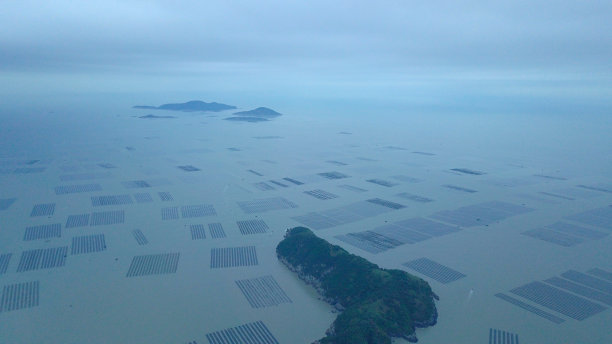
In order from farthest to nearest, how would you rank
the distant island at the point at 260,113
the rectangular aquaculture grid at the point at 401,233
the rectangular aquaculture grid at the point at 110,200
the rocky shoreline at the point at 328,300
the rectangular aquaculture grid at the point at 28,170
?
the distant island at the point at 260,113 → the rectangular aquaculture grid at the point at 28,170 → the rectangular aquaculture grid at the point at 110,200 → the rectangular aquaculture grid at the point at 401,233 → the rocky shoreline at the point at 328,300

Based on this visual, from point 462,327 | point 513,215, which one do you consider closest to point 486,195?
point 513,215

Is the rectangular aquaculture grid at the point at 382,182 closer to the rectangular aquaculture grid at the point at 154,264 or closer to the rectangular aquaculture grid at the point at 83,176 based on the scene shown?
the rectangular aquaculture grid at the point at 154,264

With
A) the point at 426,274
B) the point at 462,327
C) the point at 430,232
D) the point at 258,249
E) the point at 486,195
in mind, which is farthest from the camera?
the point at 486,195

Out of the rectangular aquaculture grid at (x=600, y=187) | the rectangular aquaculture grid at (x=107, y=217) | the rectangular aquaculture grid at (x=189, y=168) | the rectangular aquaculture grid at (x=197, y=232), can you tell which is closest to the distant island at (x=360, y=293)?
the rectangular aquaculture grid at (x=197, y=232)

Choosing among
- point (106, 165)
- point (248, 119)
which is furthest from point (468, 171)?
point (248, 119)

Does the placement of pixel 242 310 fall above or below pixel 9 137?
above

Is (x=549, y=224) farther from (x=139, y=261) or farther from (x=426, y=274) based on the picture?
(x=139, y=261)

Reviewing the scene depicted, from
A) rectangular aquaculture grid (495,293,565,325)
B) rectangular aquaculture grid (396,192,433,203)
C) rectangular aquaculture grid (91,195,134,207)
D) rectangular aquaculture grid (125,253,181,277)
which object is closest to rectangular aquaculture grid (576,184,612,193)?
rectangular aquaculture grid (396,192,433,203)

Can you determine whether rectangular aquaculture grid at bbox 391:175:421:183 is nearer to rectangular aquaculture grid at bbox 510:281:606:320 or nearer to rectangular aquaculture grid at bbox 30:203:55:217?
rectangular aquaculture grid at bbox 510:281:606:320
